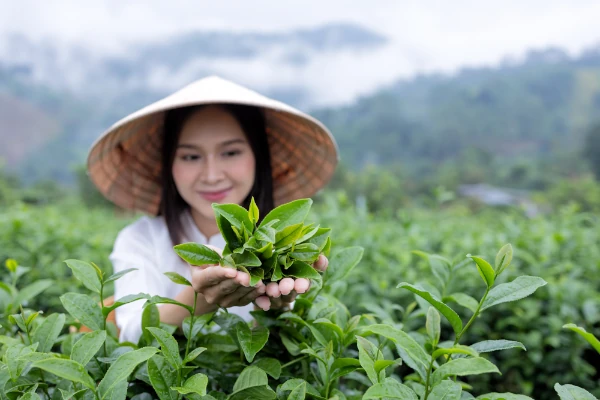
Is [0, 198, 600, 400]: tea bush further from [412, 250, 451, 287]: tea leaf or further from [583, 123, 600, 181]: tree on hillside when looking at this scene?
[583, 123, 600, 181]: tree on hillside

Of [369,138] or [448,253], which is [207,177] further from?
[369,138]

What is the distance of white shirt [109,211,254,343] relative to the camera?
3.69 feet

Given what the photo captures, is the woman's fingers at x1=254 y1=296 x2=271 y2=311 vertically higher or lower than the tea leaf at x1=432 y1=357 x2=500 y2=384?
higher

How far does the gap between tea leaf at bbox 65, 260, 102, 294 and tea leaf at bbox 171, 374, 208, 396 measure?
0.18m

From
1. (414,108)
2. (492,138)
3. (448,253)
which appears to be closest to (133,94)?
(414,108)

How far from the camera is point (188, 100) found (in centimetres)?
111

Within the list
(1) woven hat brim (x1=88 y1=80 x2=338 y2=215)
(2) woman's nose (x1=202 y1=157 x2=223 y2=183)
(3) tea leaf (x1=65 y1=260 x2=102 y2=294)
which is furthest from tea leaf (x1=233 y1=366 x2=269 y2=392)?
(1) woven hat brim (x1=88 y1=80 x2=338 y2=215)

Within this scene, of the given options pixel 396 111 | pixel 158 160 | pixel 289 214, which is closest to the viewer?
pixel 289 214

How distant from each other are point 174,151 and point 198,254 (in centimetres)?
72

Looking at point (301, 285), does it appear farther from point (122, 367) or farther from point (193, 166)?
point (193, 166)

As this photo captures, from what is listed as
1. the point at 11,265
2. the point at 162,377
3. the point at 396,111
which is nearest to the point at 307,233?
the point at 162,377

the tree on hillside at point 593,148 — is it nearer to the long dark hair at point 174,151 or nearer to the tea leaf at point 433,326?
the long dark hair at point 174,151

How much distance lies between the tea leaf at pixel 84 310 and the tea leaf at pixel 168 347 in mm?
120

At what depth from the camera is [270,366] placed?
65 cm
